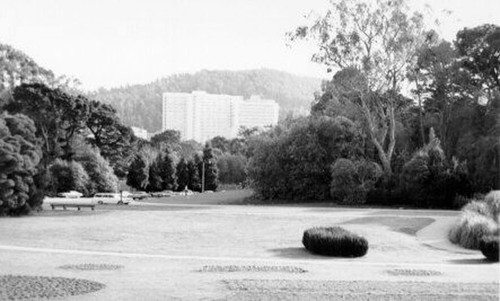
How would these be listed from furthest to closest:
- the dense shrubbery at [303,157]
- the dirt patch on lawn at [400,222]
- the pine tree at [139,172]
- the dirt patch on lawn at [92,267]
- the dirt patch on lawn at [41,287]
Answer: the pine tree at [139,172]
the dense shrubbery at [303,157]
the dirt patch on lawn at [400,222]
the dirt patch on lawn at [92,267]
the dirt patch on lawn at [41,287]

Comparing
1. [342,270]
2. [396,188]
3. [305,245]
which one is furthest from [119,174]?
[342,270]

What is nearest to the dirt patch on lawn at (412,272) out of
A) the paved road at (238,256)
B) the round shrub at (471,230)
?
the paved road at (238,256)

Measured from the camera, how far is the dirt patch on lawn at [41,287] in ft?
A: 44.0

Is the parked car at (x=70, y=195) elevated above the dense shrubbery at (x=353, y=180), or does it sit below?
below

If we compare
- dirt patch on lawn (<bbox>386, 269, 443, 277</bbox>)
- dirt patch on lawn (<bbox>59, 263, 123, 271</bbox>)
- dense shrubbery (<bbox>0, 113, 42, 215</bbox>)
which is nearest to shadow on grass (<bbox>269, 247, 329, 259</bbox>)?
dirt patch on lawn (<bbox>386, 269, 443, 277</bbox>)

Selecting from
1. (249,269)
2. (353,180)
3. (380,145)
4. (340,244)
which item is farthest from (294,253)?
(380,145)

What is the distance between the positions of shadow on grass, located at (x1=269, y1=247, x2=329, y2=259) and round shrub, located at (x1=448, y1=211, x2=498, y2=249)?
260 inches

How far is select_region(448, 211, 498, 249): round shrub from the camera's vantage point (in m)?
26.6

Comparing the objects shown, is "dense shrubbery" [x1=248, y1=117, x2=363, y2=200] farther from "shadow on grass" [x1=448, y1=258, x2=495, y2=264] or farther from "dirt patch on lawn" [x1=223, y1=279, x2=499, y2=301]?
"dirt patch on lawn" [x1=223, y1=279, x2=499, y2=301]

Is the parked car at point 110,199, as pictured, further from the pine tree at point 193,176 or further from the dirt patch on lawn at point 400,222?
the pine tree at point 193,176

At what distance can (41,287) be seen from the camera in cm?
1434

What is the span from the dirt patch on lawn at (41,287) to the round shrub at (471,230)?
1613cm

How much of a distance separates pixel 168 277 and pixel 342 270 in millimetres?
5181

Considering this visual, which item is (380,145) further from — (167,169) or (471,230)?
(167,169)
